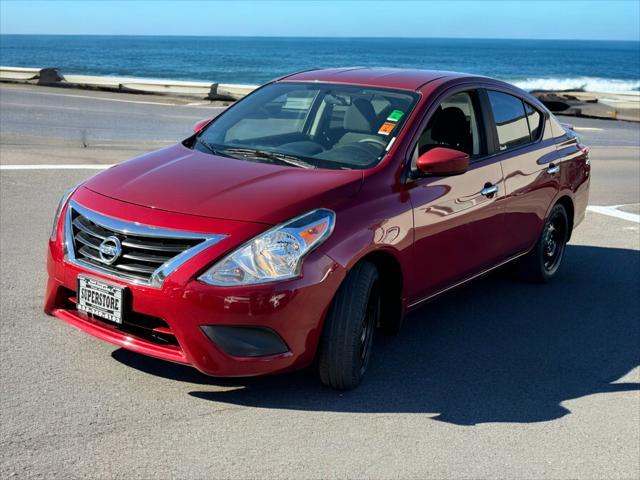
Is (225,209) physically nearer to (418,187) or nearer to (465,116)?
(418,187)

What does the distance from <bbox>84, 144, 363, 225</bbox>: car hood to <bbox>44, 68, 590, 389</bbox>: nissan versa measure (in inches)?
0.5

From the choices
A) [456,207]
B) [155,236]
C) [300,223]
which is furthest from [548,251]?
[155,236]

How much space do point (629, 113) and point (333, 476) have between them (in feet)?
79.5

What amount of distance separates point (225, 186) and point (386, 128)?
1.22 metres

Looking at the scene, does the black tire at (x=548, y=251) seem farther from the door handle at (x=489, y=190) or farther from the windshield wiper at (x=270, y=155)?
the windshield wiper at (x=270, y=155)

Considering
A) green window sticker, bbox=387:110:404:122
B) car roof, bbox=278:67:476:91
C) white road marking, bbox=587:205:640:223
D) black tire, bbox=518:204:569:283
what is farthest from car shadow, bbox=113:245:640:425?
white road marking, bbox=587:205:640:223

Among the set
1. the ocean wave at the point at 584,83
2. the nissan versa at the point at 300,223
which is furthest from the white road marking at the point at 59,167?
the ocean wave at the point at 584,83

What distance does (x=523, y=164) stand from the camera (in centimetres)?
622

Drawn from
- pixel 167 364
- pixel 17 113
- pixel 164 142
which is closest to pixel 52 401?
pixel 167 364

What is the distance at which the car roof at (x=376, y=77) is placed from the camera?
557 cm

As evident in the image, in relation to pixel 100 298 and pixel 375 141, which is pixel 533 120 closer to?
pixel 375 141

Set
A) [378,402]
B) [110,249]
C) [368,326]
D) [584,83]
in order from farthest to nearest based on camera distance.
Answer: [584,83]
[368,326]
[378,402]
[110,249]

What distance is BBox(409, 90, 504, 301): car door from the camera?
16.3ft

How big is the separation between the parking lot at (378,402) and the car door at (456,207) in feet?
1.64
